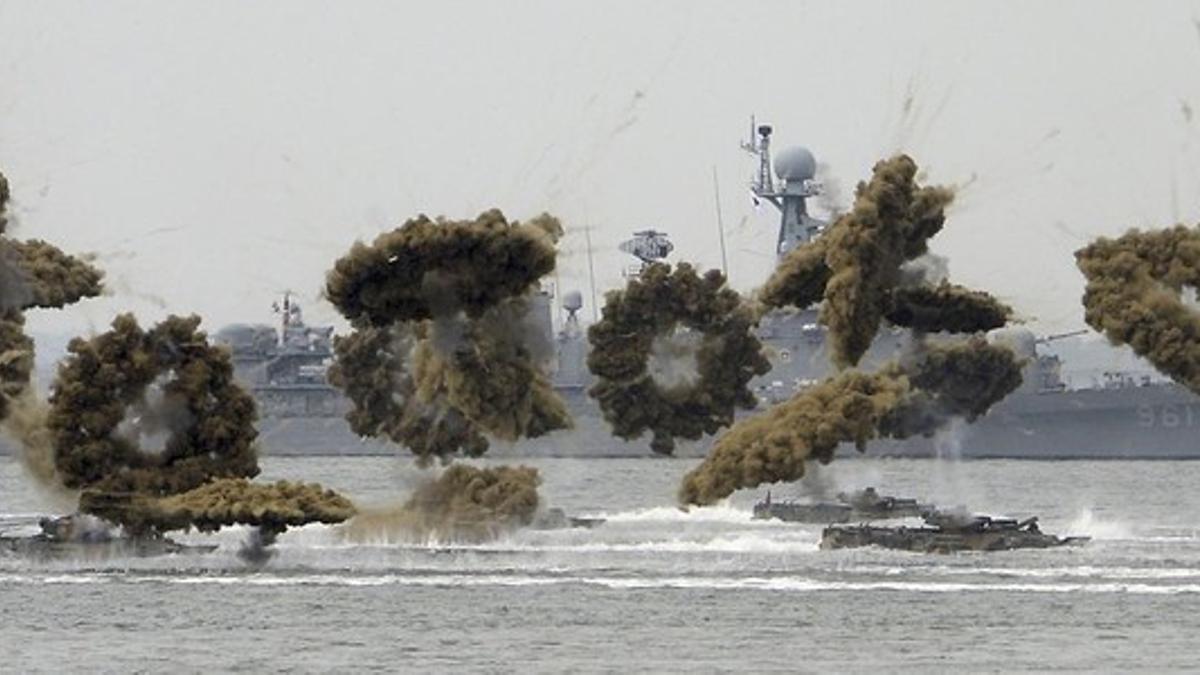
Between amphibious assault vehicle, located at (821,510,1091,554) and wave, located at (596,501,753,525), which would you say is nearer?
amphibious assault vehicle, located at (821,510,1091,554)

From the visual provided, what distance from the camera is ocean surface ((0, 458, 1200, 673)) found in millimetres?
76062

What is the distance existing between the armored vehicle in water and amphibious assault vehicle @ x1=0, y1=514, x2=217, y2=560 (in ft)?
102

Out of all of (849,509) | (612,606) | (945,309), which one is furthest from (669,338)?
(612,606)

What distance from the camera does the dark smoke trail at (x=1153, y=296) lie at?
10194 cm

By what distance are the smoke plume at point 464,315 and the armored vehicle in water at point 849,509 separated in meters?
12.8

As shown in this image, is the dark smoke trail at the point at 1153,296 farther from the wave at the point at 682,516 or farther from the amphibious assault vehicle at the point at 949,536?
the wave at the point at 682,516

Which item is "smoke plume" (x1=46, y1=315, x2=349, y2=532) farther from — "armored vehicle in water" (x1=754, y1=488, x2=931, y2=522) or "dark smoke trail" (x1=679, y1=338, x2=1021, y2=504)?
"armored vehicle in water" (x1=754, y1=488, x2=931, y2=522)

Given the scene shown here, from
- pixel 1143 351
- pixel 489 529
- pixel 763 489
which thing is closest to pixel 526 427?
pixel 489 529

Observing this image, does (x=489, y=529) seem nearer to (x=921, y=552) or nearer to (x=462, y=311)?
(x=462, y=311)

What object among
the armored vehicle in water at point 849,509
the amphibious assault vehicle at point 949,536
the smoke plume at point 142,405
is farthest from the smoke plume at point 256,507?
the armored vehicle in water at point 849,509

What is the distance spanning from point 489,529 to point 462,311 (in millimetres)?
7689

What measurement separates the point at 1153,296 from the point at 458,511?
2446cm

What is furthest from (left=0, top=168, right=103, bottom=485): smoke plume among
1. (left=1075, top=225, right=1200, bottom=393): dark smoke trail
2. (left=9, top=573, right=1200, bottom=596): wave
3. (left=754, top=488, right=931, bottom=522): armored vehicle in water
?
(left=1075, top=225, right=1200, bottom=393): dark smoke trail

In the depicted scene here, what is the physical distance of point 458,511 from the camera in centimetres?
10925
